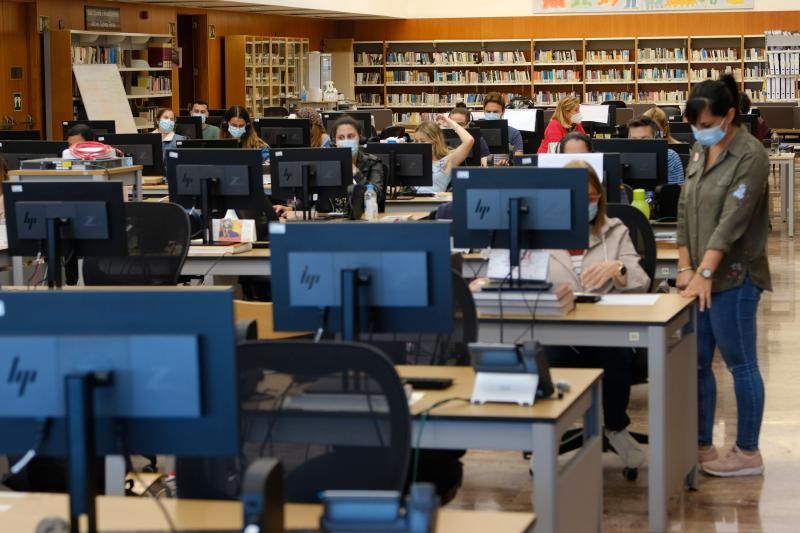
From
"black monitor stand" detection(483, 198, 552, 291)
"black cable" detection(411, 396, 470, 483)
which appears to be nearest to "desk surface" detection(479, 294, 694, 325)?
"black monitor stand" detection(483, 198, 552, 291)

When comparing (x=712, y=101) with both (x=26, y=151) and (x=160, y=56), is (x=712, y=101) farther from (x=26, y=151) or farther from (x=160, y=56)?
(x=160, y=56)

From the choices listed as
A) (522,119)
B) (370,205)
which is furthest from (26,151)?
(522,119)

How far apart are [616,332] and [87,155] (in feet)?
18.9

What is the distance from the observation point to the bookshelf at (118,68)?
51.2 ft

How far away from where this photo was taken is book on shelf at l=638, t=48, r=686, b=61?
22688 millimetres

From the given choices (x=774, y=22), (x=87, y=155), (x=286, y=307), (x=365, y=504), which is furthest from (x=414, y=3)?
(x=365, y=504)

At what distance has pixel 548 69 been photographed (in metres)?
23.5

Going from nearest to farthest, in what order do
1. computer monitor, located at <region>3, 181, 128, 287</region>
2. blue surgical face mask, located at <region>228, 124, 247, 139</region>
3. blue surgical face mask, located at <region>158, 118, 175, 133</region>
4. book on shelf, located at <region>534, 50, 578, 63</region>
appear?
computer monitor, located at <region>3, 181, 128, 287</region> → blue surgical face mask, located at <region>228, 124, 247, 139</region> → blue surgical face mask, located at <region>158, 118, 175, 133</region> → book on shelf, located at <region>534, 50, 578, 63</region>

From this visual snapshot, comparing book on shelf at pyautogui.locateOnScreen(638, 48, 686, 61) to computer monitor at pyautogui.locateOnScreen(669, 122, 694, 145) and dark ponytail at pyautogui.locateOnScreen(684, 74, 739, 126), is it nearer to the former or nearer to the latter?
computer monitor at pyautogui.locateOnScreen(669, 122, 694, 145)

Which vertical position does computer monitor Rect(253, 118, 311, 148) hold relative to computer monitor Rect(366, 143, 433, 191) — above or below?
above

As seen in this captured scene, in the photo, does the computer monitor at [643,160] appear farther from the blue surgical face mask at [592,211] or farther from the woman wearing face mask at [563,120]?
the woman wearing face mask at [563,120]

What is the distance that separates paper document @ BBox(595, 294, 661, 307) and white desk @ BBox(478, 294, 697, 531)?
62 mm

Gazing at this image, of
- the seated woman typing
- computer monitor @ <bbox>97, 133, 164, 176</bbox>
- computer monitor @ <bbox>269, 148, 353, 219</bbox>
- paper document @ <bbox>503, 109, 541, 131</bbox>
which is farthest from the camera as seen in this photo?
paper document @ <bbox>503, 109, 541, 131</bbox>

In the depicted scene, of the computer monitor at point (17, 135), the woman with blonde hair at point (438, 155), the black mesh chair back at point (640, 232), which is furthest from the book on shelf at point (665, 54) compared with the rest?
the black mesh chair back at point (640, 232)
